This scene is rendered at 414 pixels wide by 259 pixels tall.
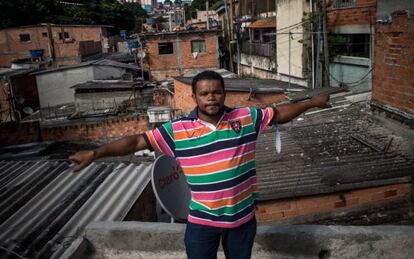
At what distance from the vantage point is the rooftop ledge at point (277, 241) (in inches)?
116

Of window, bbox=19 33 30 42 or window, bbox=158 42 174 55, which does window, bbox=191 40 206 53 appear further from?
window, bbox=19 33 30 42

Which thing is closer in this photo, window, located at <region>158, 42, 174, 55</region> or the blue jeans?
the blue jeans

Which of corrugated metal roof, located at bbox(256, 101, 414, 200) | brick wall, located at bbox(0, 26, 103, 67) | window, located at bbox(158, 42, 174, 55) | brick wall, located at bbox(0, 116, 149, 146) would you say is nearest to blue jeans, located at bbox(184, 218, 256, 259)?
corrugated metal roof, located at bbox(256, 101, 414, 200)

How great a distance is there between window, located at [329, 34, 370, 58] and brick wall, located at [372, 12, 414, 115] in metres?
7.41

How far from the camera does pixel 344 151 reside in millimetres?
5801

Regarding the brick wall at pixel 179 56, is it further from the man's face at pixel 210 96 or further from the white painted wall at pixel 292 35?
the man's face at pixel 210 96

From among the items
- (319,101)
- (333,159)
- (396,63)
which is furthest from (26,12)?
(319,101)

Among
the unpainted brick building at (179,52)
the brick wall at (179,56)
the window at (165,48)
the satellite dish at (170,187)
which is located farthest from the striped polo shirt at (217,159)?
the window at (165,48)

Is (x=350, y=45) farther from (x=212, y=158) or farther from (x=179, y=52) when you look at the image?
(x=179, y=52)

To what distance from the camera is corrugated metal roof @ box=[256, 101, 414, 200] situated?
4816mm

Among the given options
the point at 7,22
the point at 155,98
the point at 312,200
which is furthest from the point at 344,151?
the point at 7,22

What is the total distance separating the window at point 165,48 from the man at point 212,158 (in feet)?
92.1

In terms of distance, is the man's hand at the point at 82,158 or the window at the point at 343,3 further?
the window at the point at 343,3

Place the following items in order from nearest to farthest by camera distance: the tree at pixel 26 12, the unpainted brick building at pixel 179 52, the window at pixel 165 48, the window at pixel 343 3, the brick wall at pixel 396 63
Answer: the brick wall at pixel 396 63, the window at pixel 343 3, the unpainted brick building at pixel 179 52, the window at pixel 165 48, the tree at pixel 26 12
